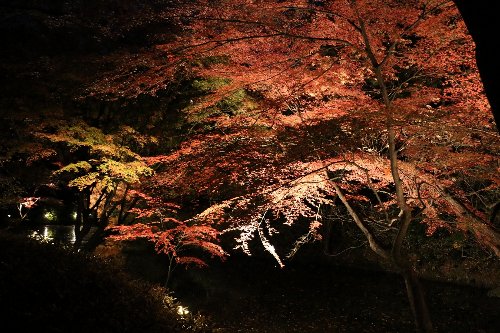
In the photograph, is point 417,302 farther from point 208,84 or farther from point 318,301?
point 208,84

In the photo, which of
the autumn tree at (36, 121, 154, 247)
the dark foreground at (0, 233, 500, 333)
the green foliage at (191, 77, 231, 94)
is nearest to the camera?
the dark foreground at (0, 233, 500, 333)

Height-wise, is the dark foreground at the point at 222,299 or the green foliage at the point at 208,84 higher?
Result: the green foliage at the point at 208,84

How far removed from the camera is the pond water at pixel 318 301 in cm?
1097

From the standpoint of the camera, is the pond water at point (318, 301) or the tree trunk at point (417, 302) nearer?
the tree trunk at point (417, 302)

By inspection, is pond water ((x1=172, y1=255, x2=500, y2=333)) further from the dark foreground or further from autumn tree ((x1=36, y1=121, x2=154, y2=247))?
autumn tree ((x1=36, y1=121, x2=154, y2=247))

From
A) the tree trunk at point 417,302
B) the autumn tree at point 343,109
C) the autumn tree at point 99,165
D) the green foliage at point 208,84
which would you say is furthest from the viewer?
the green foliage at point 208,84

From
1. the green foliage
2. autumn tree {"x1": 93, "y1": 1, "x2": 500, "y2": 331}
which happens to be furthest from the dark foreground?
the green foliage

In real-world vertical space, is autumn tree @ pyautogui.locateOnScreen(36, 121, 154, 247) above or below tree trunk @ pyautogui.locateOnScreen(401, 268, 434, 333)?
above

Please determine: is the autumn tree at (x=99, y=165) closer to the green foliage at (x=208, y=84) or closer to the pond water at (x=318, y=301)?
the green foliage at (x=208, y=84)

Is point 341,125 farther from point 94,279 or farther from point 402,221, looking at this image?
point 94,279

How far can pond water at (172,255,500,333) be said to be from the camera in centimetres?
1097

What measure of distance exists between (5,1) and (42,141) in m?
3.75

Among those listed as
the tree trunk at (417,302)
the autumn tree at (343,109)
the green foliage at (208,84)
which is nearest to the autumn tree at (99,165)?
the autumn tree at (343,109)

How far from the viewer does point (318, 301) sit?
1321 cm
